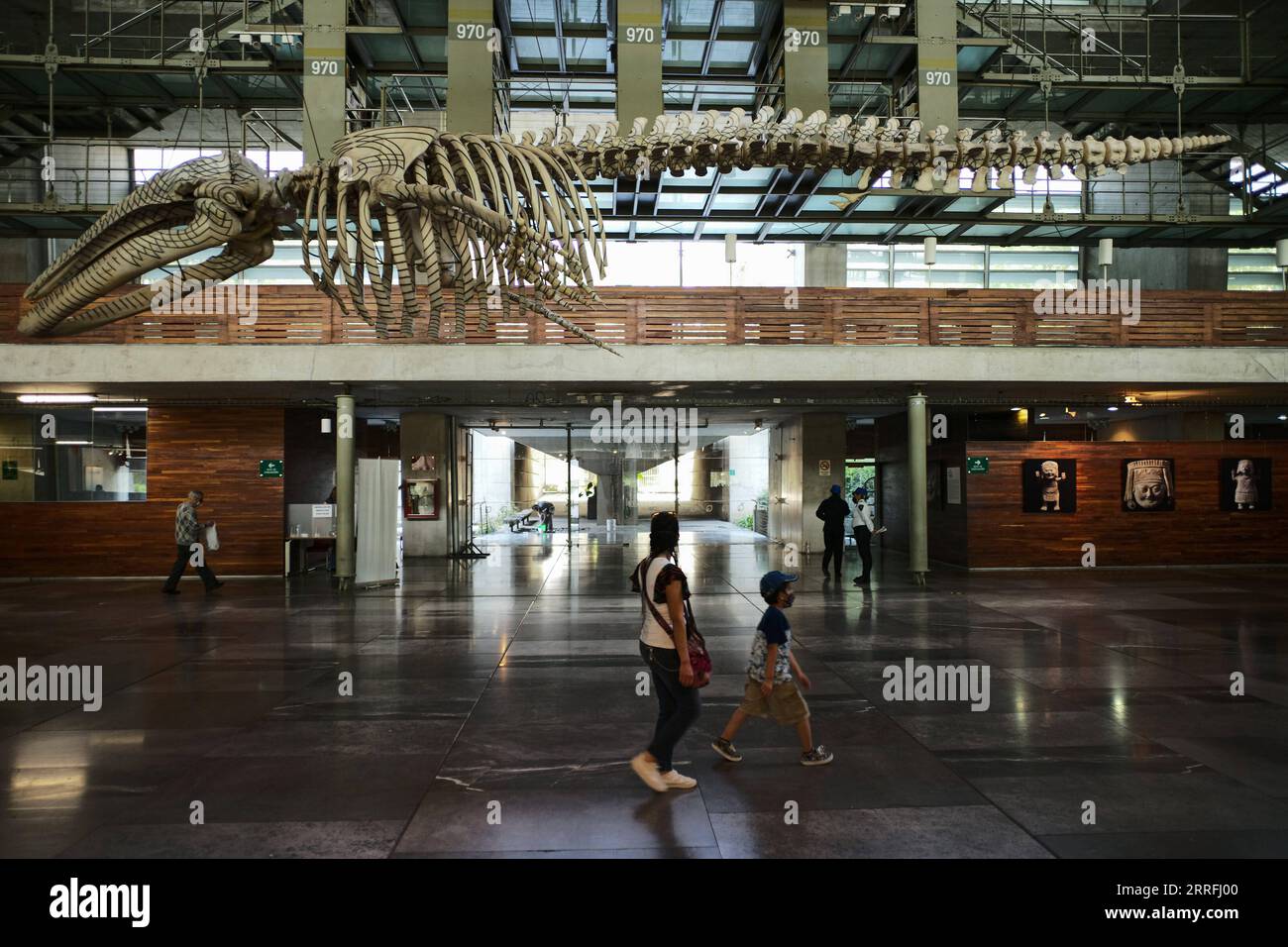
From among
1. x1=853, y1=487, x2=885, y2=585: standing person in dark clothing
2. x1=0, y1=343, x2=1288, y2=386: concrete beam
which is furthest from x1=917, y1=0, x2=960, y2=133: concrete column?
x1=853, y1=487, x2=885, y2=585: standing person in dark clothing

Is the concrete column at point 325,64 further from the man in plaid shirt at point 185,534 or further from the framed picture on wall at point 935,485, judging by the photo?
the framed picture on wall at point 935,485

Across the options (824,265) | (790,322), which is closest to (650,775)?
(790,322)

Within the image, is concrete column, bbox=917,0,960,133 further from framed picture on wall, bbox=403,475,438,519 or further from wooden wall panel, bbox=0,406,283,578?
framed picture on wall, bbox=403,475,438,519

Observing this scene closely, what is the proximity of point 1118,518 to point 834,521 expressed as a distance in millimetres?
6751

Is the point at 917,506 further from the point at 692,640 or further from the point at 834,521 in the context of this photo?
the point at 692,640

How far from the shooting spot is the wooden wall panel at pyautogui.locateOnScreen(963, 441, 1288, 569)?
1725 cm

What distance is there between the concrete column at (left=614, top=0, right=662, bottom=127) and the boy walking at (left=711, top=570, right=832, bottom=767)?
273 inches

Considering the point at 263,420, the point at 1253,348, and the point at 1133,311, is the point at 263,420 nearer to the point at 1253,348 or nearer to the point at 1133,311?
the point at 1133,311

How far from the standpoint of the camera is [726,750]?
5.53 metres

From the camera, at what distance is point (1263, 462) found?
57.5 ft

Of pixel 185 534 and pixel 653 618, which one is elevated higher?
pixel 185 534

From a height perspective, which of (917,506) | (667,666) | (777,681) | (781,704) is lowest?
(781,704)

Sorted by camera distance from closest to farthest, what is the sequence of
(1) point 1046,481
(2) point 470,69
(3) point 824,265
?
(2) point 470,69 → (1) point 1046,481 → (3) point 824,265
